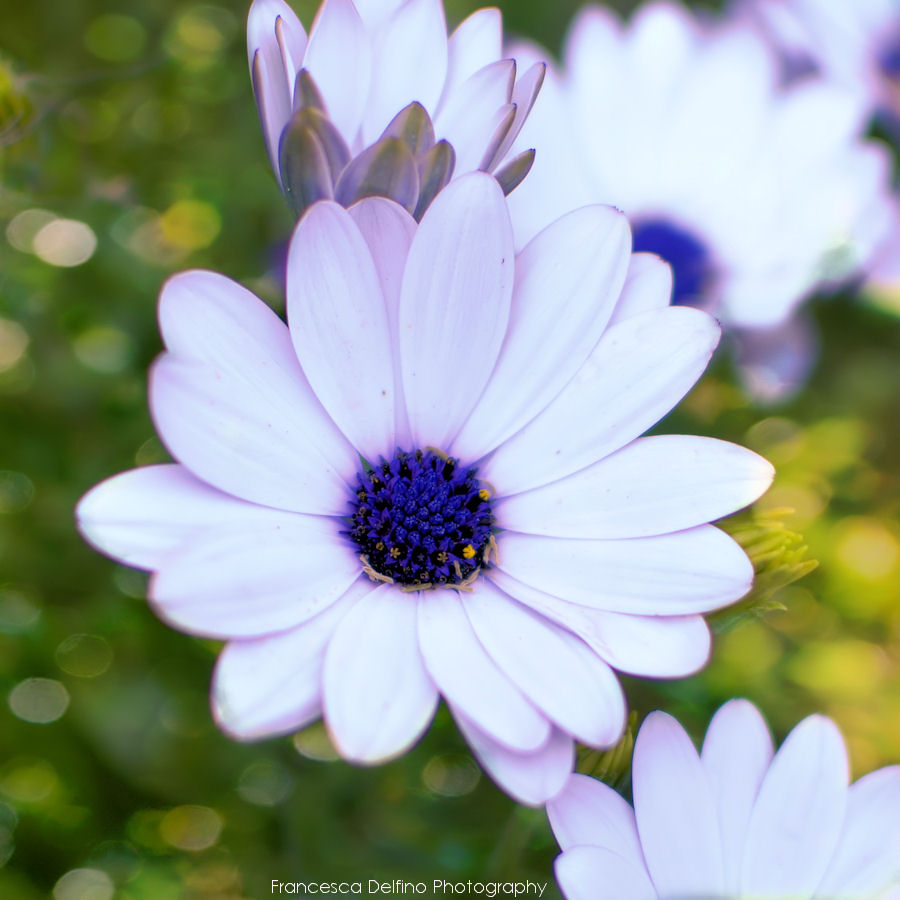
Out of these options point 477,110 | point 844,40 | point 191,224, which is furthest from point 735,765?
point 844,40

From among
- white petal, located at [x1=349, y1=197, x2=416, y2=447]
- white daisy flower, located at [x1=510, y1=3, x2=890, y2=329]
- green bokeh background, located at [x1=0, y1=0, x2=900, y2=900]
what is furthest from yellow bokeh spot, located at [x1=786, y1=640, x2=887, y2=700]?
white petal, located at [x1=349, y1=197, x2=416, y2=447]

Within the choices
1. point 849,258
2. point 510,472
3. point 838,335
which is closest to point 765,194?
point 849,258

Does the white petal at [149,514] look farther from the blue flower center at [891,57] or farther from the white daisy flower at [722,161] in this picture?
the blue flower center at [891,57]

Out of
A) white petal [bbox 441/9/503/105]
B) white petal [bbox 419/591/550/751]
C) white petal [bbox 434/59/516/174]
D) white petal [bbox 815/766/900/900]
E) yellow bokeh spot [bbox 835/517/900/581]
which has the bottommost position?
yellow bokeh spot [bbox 835/517/900/581]

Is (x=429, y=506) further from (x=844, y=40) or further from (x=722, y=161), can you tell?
(x=844, y=40)

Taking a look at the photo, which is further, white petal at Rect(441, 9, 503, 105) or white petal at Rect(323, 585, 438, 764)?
white petal at Rect(441, 9, 503, 105)

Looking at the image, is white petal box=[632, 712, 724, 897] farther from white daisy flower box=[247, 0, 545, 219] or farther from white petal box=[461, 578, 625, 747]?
white daisy flower box=[247, 0, 545, 219]

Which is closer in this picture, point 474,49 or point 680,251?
point 474,49
